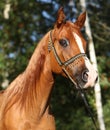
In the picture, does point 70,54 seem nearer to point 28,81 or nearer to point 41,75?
point 41,75

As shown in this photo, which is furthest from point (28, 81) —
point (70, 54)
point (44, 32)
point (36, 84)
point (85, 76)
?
point (44, 32)

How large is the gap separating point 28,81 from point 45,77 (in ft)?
0.60

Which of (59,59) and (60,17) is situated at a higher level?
(60,17)

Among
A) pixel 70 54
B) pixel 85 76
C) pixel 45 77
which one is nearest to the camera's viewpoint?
pixel 85 76

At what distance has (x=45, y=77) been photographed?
214 inches

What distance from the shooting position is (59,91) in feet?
41.7

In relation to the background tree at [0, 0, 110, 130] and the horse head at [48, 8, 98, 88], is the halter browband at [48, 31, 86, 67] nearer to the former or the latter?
the horse head at [48, 8, 98, 88]

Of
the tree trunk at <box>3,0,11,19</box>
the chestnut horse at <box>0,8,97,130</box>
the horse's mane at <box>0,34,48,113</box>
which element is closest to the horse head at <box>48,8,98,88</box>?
the chestnut horse at <box>0,8,97,130</box>

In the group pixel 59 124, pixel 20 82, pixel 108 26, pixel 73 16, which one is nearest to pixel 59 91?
pixel 59 124

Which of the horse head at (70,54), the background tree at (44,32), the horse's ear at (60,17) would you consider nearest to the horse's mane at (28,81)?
the horse head at (70,54)

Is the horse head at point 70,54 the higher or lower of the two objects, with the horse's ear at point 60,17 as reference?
lower

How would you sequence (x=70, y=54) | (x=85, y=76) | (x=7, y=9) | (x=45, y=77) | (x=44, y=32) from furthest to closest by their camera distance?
(x=7, y=9), (x=44, y=32), (x=45, y=77), (x=70, y=54), (x=85, y=76)

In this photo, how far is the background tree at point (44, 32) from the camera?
12766 millimetres

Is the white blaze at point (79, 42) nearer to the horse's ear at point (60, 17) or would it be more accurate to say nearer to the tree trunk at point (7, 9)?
the horse's ear at point (60, 17)
